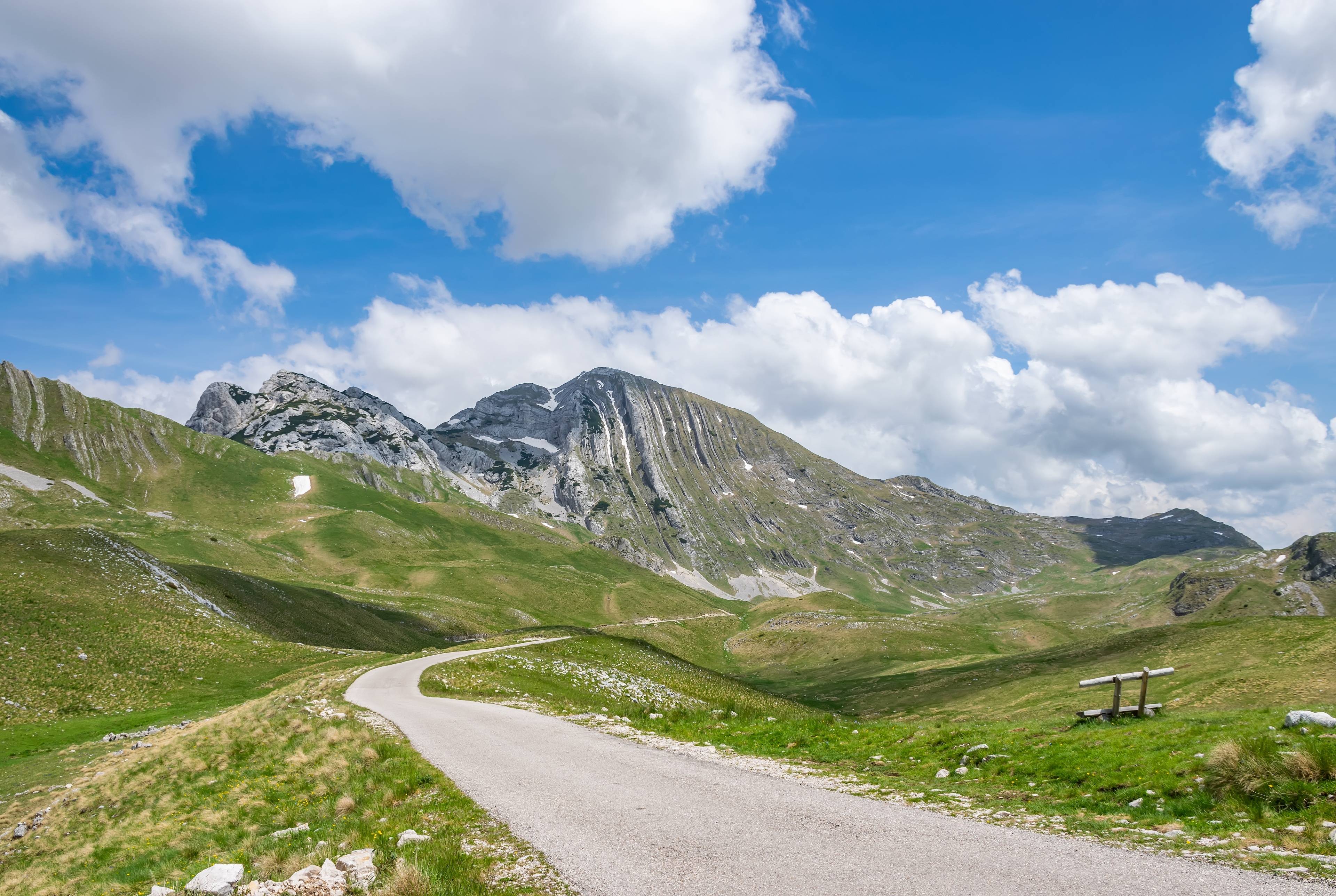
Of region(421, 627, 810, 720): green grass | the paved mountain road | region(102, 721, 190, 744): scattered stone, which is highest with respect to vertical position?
the paved mountain road

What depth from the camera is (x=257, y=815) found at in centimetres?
1883

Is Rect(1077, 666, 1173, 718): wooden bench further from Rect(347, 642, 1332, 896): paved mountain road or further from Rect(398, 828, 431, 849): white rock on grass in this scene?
Rect(398, 828, 431, 849): white rock on grass

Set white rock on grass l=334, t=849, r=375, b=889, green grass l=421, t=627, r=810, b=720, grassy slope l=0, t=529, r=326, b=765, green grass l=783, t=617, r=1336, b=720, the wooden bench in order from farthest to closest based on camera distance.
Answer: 1. grassy slope l=0, t=529, r=326, b=765
2. green grass l=783, t=617, r=1336, b=720
3. green grass l=421, t=627, r=810, b=720
4. the wooden bench
5. white rock on grass l=334, t=849, r=375, b=889

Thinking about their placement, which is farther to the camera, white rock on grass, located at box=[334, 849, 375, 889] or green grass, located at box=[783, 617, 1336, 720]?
green grass, located at box=[783, 617, 1336, 720]

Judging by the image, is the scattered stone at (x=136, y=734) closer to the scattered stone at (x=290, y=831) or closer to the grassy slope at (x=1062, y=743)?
the grassy slope at (x=1062, y=743)

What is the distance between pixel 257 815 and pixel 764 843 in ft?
50.8

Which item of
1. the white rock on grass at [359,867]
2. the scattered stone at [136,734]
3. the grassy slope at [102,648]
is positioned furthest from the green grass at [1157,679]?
the grassy slope at [102,648]

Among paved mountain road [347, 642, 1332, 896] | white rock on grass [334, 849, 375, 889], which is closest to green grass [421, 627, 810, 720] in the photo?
paved mountain road [347, 642, 1332, 896]

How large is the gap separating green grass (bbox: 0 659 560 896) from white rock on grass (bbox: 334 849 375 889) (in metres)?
0.17

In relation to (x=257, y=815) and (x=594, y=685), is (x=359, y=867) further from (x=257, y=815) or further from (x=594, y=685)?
(x=594, y=685)

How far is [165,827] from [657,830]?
17005 millimetres

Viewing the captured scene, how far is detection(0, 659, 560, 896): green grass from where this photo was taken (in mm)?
12070

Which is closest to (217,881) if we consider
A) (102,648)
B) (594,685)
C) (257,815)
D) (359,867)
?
(359,867)

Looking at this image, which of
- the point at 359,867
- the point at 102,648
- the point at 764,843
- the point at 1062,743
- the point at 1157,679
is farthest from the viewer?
the point at 102,648
